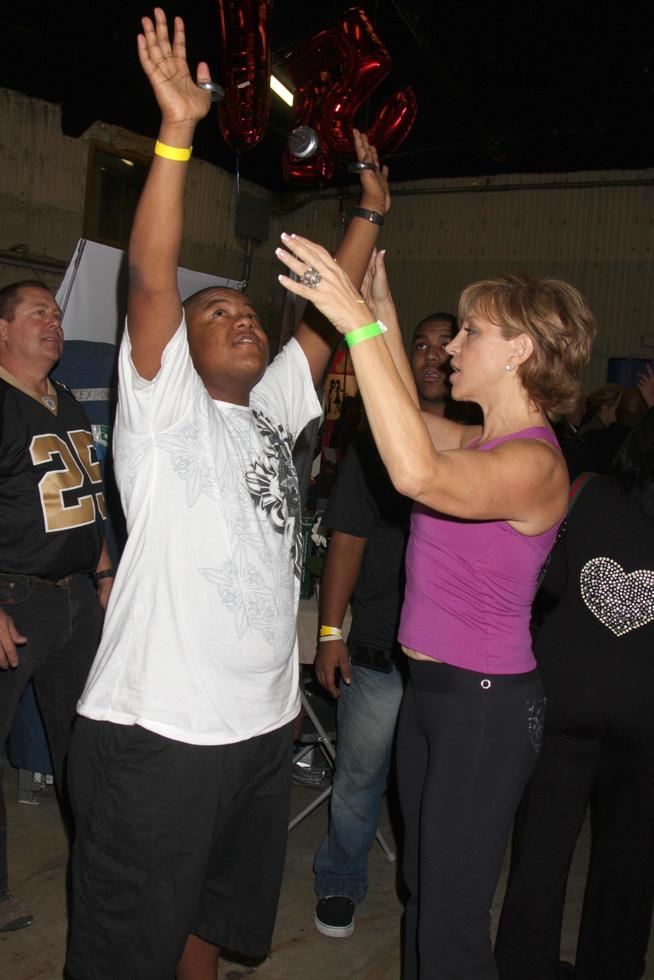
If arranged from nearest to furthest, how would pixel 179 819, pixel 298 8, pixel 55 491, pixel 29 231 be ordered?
1. pixel 179 819
2. pixel 55 491
3. pixel 298 8
4. pixel 29 231

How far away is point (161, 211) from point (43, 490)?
1.37 meters

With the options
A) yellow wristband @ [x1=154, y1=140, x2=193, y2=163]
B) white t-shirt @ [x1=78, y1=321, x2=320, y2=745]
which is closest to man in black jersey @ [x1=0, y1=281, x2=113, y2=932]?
white t-shirt @ [x1=78, y1=321, x2=320, y2=745]

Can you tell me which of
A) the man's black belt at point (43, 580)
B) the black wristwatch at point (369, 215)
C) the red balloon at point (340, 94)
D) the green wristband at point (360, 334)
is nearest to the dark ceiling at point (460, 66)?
the red balloon at point (340, 94)

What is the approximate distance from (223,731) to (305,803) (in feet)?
6.94

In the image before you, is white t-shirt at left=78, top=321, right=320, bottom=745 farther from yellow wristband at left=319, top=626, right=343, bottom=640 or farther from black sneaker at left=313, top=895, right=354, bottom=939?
black sneaker at left=313, top=895, right=354, bottom=939

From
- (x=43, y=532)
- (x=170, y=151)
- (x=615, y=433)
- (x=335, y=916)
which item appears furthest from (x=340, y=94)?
(x=335, y=916)

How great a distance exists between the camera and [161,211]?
4.78 ft

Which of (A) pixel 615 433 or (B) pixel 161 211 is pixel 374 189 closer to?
(B) pixel 161 211

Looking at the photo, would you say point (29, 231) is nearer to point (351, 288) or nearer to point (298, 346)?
point (298, 346)

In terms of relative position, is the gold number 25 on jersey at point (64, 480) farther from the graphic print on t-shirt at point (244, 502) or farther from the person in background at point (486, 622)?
the person in background at point (486, 622)

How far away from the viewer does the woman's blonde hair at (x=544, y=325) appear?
1.64 meters

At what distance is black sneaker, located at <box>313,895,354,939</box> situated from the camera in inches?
101

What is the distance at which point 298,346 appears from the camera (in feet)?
6.80

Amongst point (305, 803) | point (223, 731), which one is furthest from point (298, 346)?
point (305, 803)
